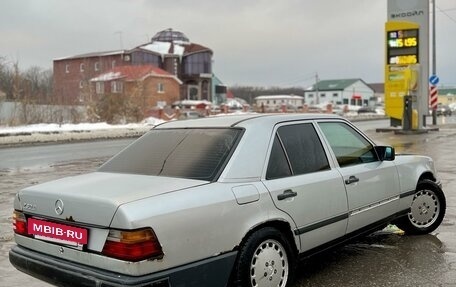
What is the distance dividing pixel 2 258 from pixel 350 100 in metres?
126

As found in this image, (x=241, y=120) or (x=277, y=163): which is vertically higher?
(x=241, y=120)

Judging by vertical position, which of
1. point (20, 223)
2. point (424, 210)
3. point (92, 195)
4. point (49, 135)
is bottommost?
point (424, 210)

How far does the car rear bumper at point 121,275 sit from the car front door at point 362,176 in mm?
1664

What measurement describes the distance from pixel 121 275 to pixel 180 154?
1.27 meters

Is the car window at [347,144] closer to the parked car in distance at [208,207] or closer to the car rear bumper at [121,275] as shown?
the parked car in distance at [208,207]

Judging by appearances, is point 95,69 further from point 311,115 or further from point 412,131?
point 311,115

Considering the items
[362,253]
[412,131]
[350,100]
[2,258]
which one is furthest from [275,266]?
[350,100]

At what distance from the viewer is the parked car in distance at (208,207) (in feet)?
10.9

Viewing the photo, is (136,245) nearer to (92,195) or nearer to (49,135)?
(92,195)

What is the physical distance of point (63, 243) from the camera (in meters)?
3.61

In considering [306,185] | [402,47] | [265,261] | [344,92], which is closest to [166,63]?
[402,47]

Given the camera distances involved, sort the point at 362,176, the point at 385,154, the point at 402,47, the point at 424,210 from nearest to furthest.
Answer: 1. the point at 362,176
2. the point at 385,154
3. the point at 424,210
4. the point at 402,47

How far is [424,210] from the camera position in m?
6.01

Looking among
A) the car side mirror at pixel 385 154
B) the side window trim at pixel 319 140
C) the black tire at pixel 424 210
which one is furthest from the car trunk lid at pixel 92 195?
the black tire at pixel 424 210
